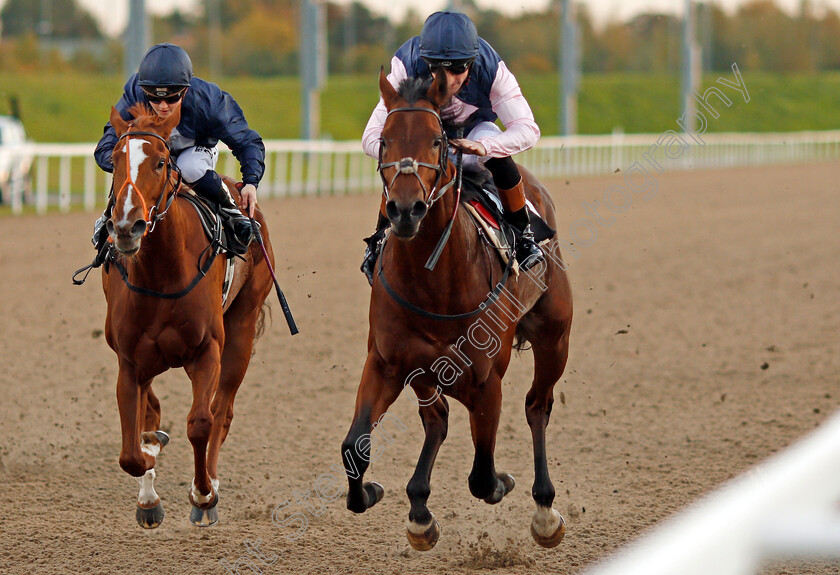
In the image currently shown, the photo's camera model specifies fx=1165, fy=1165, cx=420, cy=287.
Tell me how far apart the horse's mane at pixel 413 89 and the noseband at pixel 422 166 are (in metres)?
0.06

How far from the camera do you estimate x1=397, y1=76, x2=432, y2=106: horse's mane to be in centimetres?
366

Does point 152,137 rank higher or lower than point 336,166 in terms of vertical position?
higher

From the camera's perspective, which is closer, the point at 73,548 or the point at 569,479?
the point at 73,548

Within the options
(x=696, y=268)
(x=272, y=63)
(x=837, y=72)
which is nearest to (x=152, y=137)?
(x=696, y=268)

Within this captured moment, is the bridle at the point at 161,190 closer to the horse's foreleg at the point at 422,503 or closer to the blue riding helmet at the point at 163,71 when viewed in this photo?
the blue riding helmet at the point at 163,71

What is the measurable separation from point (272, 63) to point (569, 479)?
180 feet

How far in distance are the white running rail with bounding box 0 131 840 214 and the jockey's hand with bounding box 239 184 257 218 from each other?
1417 millimetres

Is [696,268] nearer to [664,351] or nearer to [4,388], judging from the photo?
[664,351]

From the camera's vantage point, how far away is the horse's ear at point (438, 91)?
368cm

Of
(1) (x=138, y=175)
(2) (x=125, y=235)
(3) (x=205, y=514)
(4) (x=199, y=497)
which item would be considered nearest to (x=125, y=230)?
(2) (x=125, y=235)

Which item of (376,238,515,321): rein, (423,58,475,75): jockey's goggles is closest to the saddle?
(376,238,515,321): rein

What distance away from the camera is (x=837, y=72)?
65.0 meters

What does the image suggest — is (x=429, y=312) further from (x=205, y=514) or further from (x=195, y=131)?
(x=195, y=131)

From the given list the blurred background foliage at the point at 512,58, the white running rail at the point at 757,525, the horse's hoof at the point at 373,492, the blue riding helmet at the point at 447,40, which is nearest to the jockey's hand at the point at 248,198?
the blue riding helmet at the point at 447,40
